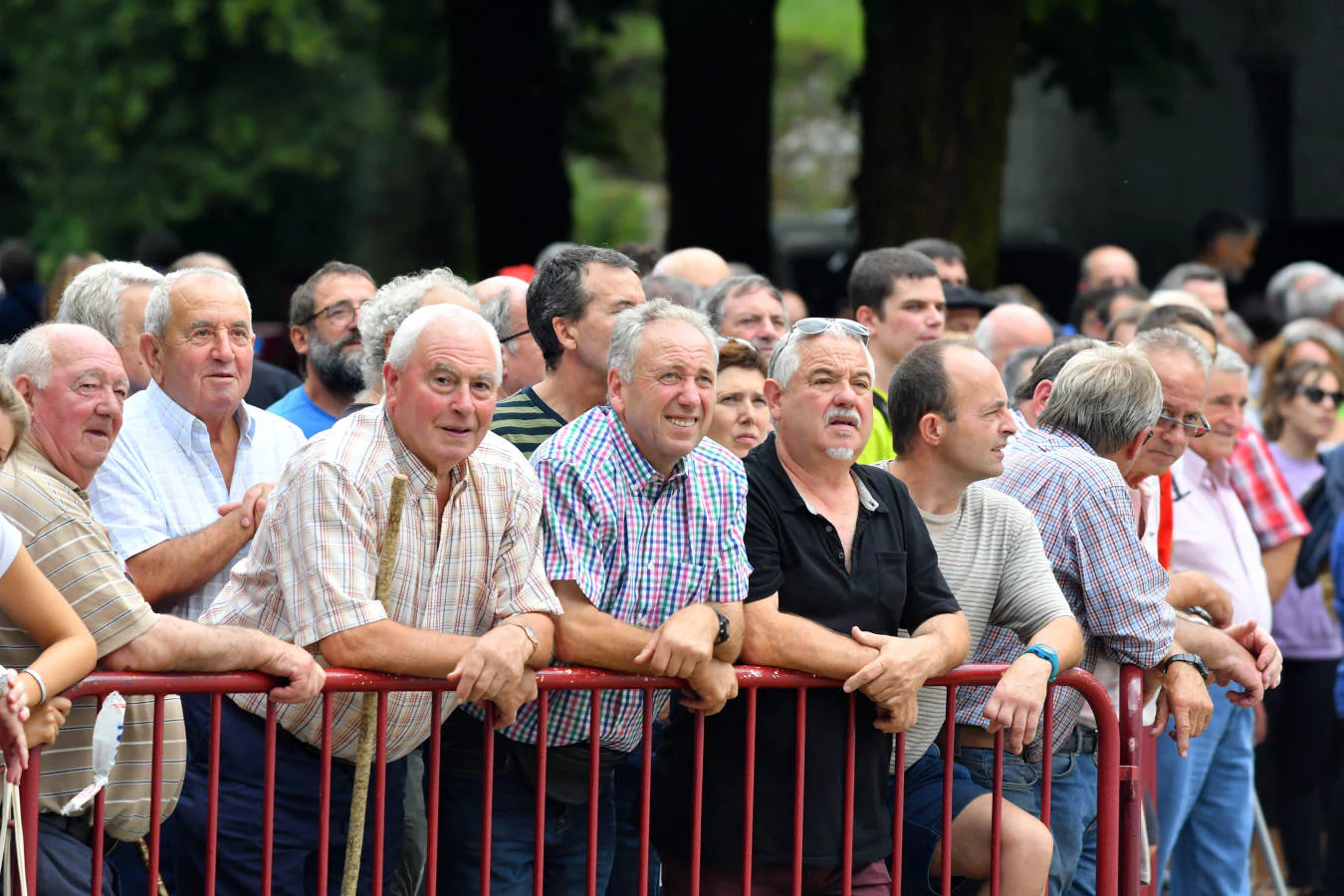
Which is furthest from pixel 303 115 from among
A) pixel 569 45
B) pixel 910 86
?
pixel 910 86

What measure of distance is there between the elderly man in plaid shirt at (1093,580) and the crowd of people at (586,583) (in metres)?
0.01

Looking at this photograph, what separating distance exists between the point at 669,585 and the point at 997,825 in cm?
110

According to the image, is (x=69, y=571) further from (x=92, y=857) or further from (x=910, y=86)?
(x=910, y=86)

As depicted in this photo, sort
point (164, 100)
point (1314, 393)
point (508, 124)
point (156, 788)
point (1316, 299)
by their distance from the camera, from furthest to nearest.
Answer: point (164, 100), point (508, 124), point (1316, 299), point (1314, 393), point (156, 788)

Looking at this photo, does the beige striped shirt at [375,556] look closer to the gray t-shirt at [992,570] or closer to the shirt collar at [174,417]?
the shirt collar at [174,417]

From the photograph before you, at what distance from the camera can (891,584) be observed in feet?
16.8

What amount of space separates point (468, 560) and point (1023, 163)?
1836 cm

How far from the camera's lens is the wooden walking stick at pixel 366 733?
457cm

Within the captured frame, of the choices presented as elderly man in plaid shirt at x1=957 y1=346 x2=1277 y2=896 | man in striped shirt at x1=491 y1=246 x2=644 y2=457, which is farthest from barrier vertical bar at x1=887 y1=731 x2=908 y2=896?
man in striped shirt at x1=491 y1=246 x2=644 y2=457

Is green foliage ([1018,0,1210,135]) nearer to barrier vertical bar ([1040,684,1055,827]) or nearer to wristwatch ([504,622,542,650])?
barrier vertical bar ([1040,684,1055,827])

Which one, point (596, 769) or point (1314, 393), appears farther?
point (1314, 393)

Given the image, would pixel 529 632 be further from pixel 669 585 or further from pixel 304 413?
pixel 304 413

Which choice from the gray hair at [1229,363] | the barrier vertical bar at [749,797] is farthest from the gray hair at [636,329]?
the gray hair at [1229,363]

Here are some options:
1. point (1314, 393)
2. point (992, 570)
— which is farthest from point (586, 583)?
point (1314, 393)
